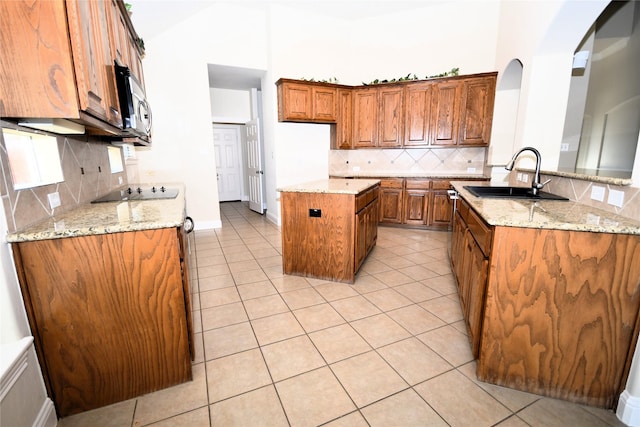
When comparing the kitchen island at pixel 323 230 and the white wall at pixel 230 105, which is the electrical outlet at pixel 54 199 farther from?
the white wall at pixel 230 105

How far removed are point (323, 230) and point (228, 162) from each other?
540 cm

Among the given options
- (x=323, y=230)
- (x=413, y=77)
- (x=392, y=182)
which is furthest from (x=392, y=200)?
(x=323, y=230)

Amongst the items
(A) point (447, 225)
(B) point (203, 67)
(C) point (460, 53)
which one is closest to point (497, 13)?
(C) point (460, 53)

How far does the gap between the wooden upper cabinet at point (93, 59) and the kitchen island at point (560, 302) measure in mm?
1912

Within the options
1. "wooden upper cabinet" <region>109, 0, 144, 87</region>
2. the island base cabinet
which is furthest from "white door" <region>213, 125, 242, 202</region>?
the island base cabinet

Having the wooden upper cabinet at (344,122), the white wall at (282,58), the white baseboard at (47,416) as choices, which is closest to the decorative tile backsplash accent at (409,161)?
the wooden upper cabinet at (344,122)

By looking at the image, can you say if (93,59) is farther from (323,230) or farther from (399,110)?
(399,110)

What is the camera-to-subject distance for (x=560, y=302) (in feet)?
4.62

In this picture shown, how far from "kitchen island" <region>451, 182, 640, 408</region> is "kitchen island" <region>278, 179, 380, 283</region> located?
50.9 inches

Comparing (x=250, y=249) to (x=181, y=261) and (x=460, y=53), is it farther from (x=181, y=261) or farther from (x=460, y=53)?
(x=460, y=53)

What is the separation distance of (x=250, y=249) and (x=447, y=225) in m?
3.07

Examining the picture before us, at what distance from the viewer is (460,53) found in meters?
4.68

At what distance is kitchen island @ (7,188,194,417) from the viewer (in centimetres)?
127

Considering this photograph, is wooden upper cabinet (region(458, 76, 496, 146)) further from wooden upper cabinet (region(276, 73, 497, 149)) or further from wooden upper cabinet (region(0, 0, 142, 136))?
wooden upper cabinet (region(0, 0, 142, 136))
